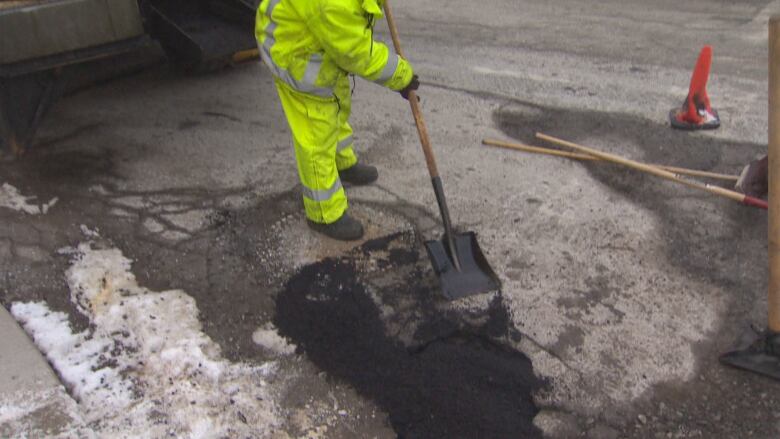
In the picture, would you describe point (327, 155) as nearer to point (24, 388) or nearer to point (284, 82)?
point (284, 82)

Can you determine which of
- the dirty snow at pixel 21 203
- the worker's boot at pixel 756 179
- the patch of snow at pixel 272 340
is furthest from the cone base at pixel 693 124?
the dirty snow at pixel 21 203

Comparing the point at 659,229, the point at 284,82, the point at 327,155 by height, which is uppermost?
the point at 284,82

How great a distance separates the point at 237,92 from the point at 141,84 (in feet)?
2.78

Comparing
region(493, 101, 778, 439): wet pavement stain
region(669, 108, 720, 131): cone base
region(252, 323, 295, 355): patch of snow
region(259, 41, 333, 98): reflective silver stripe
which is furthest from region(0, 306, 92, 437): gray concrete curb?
region(669, 108, 720, 131): cone base

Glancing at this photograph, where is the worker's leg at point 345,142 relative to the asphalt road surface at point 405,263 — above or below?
above

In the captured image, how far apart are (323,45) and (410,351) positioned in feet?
5.00

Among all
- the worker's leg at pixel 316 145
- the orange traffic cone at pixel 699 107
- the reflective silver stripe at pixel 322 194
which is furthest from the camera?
the orange traffic cone at pixel 699 107

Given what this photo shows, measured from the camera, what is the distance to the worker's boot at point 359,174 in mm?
4574

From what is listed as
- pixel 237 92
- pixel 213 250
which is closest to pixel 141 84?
pixel 237 92

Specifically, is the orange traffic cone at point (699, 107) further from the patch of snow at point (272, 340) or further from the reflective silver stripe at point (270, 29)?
the patch of snow at point (272, 340)

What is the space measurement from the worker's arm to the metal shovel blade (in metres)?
0.90

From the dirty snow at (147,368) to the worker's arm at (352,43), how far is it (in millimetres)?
1428

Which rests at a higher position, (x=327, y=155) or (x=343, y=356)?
(x=327, y=155)

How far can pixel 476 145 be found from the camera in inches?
200
